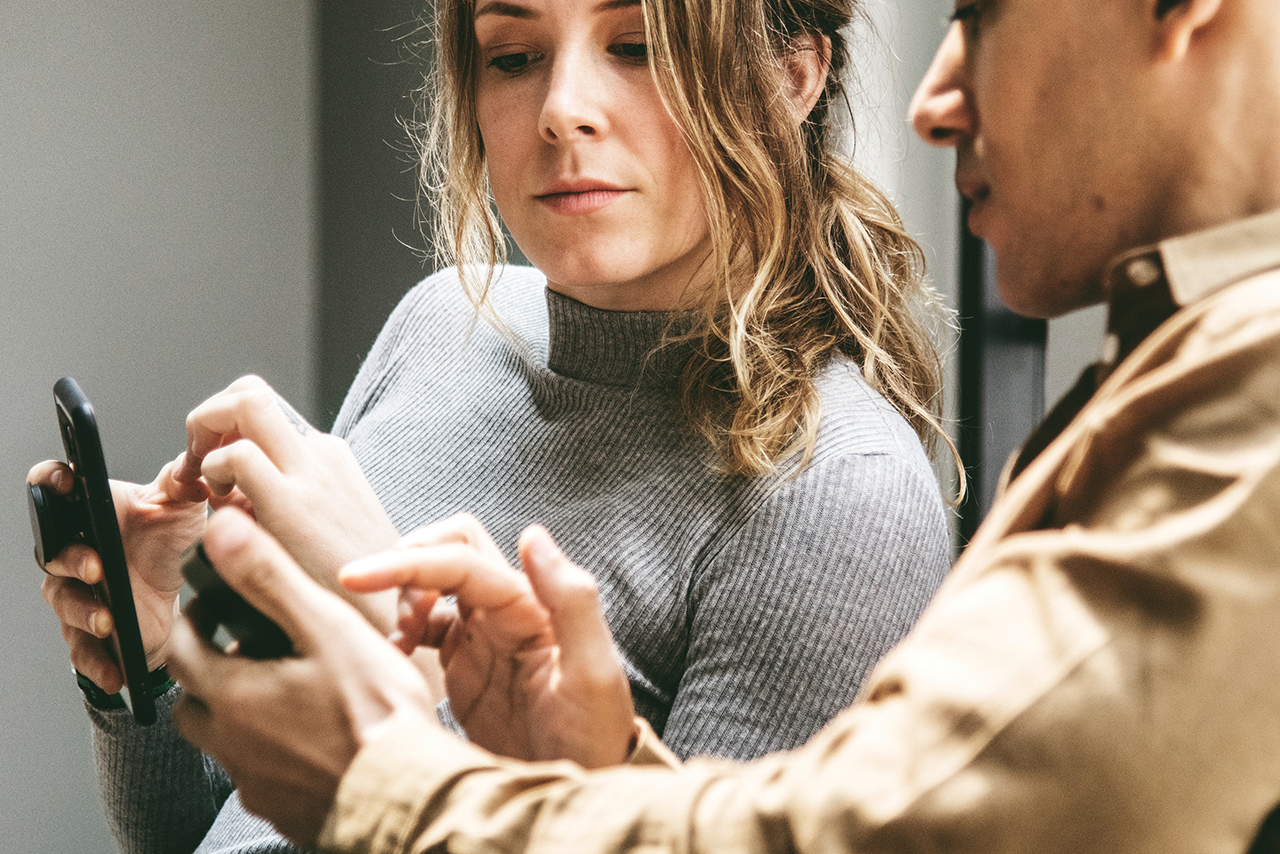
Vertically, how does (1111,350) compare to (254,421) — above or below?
above

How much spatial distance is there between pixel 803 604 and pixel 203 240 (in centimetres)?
159

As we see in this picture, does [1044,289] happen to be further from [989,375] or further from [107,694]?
[989,375]

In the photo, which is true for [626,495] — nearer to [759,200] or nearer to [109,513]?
[759,200]

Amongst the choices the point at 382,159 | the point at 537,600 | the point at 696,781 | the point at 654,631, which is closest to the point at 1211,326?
the point at 696,781

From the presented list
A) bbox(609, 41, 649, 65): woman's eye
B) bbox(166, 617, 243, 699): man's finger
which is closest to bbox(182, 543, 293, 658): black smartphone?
bbox(166, 617, 243, 699): man's finger

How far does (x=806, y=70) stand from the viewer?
1.09m

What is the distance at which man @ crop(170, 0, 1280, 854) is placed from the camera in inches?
13.3

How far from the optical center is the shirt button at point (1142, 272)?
1.44ft

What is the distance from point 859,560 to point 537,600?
31 cm

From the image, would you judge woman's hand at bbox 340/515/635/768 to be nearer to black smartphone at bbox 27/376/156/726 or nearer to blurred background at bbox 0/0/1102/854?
black smartphone at bbox 27/376/156/726

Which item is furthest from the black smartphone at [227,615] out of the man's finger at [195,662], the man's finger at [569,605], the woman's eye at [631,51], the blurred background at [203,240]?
the blurred background at [203,240]

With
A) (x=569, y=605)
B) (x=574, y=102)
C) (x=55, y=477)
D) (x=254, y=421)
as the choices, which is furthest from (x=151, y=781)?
(x=574, y=102)

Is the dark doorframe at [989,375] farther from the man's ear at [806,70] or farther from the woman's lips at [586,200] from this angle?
the woman's lips at [586,200]

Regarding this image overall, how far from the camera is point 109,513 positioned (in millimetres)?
740
